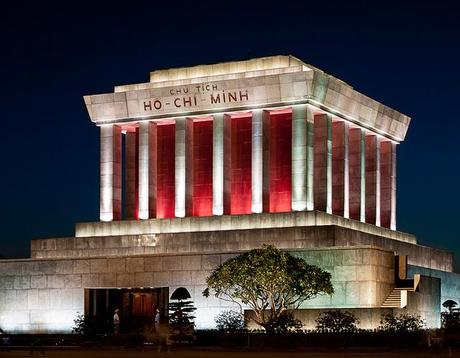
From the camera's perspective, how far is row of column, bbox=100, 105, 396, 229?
208 feet

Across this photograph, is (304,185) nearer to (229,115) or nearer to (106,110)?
(229,115)

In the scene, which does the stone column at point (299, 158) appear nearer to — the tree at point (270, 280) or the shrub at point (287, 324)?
the tree at point (270, 280)

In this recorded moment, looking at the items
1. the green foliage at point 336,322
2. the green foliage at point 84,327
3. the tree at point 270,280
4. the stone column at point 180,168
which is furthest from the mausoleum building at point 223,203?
the green foliage at point 336,322

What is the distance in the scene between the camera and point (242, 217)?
6241 cm

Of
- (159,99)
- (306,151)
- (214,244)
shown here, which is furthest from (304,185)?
(159,99)

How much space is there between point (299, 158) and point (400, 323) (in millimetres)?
15474

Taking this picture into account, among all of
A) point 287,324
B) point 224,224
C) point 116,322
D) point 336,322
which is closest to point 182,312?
point 116,322

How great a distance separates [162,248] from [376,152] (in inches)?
677

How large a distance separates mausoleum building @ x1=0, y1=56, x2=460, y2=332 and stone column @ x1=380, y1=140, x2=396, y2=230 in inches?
72.4

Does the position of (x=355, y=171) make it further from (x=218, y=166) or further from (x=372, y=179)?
(x=218, y=166)

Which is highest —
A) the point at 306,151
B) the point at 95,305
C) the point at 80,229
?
the point at 306,151

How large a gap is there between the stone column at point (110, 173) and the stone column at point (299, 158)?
12.7m

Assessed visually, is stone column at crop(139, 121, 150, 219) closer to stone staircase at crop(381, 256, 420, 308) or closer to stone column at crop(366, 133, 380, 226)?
stone column at crop(366, 133, 380, 226)

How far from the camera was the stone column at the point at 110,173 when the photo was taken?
68.3m
